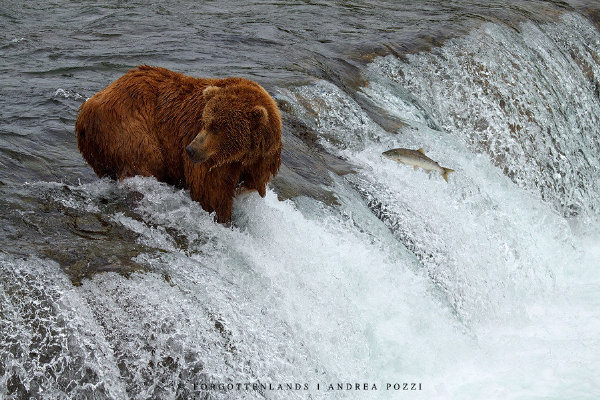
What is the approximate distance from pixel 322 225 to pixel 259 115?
127 centimetres

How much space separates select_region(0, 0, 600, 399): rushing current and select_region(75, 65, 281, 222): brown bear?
0.15 meters

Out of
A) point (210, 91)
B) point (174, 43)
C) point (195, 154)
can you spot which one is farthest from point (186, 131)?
point (174, 43)

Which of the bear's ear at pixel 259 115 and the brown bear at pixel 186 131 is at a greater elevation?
the bear's ear at pixel 259 115

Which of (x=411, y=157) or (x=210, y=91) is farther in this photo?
(x=411, y=157)

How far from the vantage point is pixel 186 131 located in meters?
4.11

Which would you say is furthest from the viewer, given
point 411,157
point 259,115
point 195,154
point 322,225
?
point 411,157

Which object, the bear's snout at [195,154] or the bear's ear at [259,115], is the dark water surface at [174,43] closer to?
the bear's snout at [195,154]

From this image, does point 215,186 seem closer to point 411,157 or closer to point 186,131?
point 186,131

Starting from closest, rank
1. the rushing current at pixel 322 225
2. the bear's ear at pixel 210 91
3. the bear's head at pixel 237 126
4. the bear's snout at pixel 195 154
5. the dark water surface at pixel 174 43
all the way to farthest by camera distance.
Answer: the rushing current at pixel 322 225 < the bear's snout at pixel 195 154 < the bear's head at pixel 237 126 < the bear's ear at pixel 210 91 < the dark water surface at pixel 174 43

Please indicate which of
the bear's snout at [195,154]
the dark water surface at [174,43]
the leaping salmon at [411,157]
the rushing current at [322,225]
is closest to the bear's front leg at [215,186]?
the rushing current at [322,225]

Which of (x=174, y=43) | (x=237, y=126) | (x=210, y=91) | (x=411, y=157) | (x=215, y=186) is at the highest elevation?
(x=210, y=91)

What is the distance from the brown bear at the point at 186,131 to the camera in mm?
3938

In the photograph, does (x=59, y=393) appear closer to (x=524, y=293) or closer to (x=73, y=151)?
(x=73, y=151)

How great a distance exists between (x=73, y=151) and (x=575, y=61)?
7553 mm
